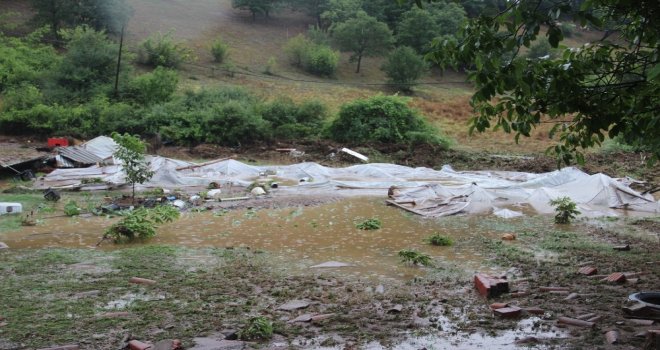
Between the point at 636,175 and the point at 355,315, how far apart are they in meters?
18.0

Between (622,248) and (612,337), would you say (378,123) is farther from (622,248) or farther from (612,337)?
(612,337)

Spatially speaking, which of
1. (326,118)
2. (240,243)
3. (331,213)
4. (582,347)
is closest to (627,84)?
(582,347)

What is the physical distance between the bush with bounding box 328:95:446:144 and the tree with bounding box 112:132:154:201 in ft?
43.6

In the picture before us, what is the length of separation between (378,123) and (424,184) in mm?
9796

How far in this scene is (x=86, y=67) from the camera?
93.9ft

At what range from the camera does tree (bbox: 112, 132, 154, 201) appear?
13.5 metres

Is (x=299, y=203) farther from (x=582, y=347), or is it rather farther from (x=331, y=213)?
(x=582, y=347)

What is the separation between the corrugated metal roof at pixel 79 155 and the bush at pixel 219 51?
26682mm

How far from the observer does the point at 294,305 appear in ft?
19.1

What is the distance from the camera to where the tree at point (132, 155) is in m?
13.5

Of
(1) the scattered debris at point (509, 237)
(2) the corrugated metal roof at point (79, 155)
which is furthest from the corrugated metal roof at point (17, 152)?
(1) the scattered debris at point (509, 237)

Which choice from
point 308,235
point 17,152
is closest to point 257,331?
point 308,235

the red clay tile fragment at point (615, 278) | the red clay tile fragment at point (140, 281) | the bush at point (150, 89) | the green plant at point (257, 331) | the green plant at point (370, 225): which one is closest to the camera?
the green plant at point (257, 331)

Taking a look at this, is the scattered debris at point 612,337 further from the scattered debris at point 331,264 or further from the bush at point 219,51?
the bush at point 219,51
